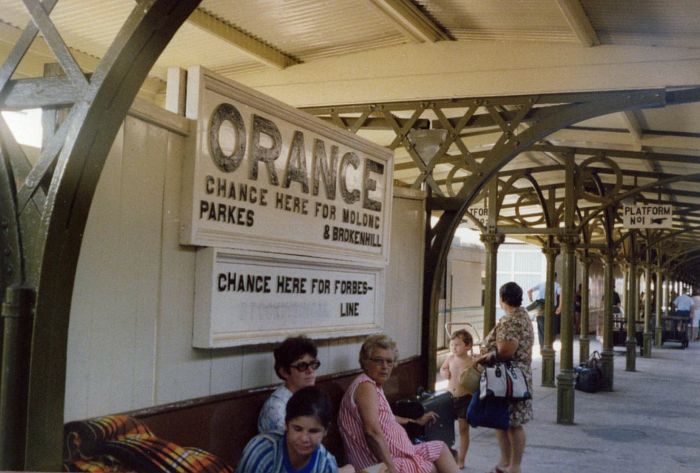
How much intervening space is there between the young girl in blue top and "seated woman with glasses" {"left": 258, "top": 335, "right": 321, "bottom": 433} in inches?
11.8

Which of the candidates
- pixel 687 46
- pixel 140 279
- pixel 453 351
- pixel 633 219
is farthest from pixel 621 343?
pixel 140 279

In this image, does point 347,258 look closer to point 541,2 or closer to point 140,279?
point 140,279

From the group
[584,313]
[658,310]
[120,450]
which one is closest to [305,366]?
[120,450]

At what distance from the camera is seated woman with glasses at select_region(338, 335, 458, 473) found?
14.6 feet

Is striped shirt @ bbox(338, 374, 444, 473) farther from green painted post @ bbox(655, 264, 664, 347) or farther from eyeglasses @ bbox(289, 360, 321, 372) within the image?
green painted post @ bbox(655, 264, 664, 347)

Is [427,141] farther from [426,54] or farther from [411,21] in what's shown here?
[411,21]

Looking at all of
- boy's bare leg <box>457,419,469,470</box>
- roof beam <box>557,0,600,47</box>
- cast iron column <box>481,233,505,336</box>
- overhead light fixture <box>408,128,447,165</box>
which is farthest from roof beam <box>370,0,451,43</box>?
cast iron column <box>481,233,505,336</box>

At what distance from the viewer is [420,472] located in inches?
188

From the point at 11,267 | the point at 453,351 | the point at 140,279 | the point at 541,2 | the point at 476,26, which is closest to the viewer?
the point at 11,267

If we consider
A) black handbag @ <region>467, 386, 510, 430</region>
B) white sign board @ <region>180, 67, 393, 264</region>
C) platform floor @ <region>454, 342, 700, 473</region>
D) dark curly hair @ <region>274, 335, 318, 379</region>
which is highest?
white sign board @ <region>180, 67, 393, 264</region>

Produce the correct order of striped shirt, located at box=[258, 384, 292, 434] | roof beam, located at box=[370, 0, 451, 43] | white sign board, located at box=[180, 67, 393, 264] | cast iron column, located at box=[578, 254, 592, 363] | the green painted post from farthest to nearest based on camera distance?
the green painted post
cast iron column, located at box=[578, 254, 592, 363]
roof beam, located at box=[370, 0, 451, 43]
striped shirt, located at box=[258, 384, 292, 434]
white sign board, located at box=[180, 67, 393, 264]

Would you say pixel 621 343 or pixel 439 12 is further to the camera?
pixel 621 343

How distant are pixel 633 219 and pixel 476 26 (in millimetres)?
8175

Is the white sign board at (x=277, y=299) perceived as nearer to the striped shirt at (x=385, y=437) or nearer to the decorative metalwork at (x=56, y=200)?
the striped shirt at (x=385, y=437)
